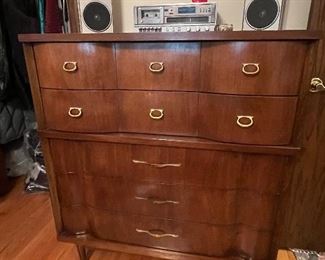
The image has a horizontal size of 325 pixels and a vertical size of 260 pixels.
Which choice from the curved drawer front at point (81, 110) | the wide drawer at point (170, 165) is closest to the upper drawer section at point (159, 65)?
the curved drawer front at point (81, 110)

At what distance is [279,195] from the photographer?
854mm

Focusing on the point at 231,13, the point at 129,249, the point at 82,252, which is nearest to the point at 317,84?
the point at 231,13

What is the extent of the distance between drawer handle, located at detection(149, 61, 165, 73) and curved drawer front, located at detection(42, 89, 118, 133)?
0.54ft

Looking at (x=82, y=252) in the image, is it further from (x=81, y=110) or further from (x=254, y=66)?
(x=254, y=66)

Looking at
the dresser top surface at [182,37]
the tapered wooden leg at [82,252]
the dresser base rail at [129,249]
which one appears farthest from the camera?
the tapered wooden leg at [82,252]

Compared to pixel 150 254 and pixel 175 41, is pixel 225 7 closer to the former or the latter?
pixel 175 41

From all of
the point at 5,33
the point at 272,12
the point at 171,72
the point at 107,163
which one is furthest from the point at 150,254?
the point at 5,33

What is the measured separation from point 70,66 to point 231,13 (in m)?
0.74

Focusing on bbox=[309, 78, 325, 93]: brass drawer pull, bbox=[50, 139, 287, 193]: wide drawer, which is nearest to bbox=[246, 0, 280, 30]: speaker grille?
bbox=[309, 78, 325, 93]: brass drawer pull

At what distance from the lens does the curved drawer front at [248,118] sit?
0.77 meters

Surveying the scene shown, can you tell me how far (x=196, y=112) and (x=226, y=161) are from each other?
20cm

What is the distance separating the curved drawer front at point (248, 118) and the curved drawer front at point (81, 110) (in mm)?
325

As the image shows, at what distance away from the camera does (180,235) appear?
1.00 metres

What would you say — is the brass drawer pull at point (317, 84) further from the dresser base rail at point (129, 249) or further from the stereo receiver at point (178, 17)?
the dresser base rail at point (129, 249)
